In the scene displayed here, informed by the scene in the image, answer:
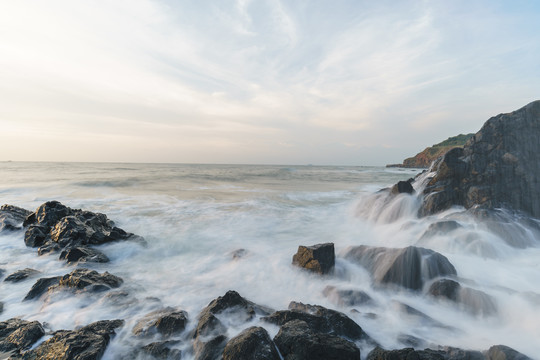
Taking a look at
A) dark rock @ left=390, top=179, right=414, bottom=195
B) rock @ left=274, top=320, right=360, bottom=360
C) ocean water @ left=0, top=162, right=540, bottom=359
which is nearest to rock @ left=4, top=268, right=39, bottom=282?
ocean water @ left=0, top=162, right=540, bottom=359

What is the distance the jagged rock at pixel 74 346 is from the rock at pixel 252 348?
1743mm

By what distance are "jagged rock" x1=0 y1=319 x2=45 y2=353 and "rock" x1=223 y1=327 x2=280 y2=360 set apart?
280 cm

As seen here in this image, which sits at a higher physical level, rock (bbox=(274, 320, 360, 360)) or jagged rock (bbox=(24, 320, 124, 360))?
rock (bbox=(274, 320, 360, 360))

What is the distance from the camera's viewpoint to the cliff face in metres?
9.05

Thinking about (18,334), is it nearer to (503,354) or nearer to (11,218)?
(503,354)

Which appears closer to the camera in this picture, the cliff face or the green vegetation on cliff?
the cliff face

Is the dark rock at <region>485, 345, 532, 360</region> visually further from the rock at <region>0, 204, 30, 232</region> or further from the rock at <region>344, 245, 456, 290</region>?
the rock at <region>0, 204, 30, 232</region>

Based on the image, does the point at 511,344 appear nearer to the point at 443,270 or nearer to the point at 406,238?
the point at 443,270

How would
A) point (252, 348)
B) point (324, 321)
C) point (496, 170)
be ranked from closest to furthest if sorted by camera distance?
1. point (252, 348)
2. point (324, 321)
3. point (496, 170)

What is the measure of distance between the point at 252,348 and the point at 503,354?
125 inches

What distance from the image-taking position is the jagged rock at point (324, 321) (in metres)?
3.78

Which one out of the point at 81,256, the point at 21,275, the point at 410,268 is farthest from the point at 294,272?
the point at 21,275

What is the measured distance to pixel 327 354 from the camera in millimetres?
3104

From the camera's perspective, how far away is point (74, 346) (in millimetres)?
3227
